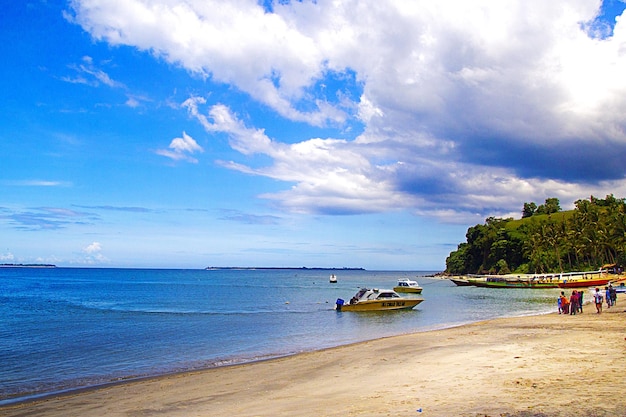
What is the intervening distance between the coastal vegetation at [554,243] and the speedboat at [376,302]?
7503 cm

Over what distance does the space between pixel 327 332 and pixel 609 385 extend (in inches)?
932

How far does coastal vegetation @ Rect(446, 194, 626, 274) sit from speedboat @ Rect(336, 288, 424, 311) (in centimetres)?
7503

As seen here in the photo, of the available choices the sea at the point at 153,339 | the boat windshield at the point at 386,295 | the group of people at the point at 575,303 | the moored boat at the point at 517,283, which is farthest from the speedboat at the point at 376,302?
the moored boat at the point at 517,283

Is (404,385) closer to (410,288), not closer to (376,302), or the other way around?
(376,302)

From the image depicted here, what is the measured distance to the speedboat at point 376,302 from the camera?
47312mm

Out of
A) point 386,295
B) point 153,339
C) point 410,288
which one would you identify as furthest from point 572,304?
point 410,288

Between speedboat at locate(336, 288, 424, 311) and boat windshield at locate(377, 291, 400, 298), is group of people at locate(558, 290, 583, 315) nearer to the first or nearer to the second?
speedboat at locate(336, 288, 424, 311)

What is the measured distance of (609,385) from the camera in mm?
11273

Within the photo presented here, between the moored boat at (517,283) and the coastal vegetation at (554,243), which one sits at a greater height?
the coastal vegetation at (554,243)

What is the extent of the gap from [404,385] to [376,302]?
34363 mm

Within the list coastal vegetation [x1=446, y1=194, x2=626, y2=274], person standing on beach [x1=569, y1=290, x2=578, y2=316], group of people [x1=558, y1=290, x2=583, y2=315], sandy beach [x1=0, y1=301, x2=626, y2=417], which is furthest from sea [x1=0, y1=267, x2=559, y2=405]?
coastal vegetation [x1=446, y1=194, x2=626, y2=274]

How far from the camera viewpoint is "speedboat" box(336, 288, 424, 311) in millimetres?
47312

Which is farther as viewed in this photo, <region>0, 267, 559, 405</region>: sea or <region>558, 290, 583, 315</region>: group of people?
<region>558, 290, 583, 315</region>: group of people

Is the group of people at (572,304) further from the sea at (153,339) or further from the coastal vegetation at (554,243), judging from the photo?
Result: the coastal vegetation at (554,243)
